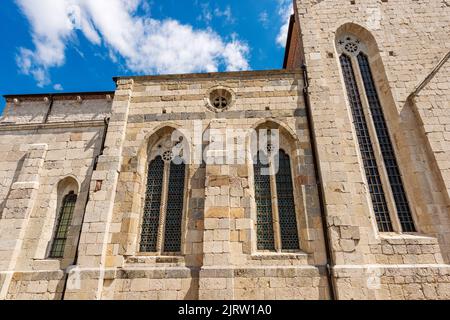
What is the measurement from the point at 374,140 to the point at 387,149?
50cm

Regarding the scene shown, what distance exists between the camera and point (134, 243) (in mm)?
7465

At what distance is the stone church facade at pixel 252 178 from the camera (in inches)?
265

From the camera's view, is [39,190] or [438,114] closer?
[39,190]

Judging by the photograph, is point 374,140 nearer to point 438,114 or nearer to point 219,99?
point 438,114

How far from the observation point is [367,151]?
845cm

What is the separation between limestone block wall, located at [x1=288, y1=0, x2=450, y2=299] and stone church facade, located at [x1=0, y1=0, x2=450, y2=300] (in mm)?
50

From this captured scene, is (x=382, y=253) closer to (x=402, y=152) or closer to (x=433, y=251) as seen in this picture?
(x=433, y=251)

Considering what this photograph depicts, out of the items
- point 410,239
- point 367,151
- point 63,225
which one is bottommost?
point 410,239

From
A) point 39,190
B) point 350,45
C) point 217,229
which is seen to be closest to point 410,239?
point 217,229

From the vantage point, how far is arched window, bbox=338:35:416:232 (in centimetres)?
764

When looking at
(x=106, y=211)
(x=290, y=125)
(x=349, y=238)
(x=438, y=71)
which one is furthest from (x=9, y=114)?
(x=438, y=71)

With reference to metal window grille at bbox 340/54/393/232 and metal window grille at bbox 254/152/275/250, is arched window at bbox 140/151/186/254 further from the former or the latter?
metal window grille at bbox 340/54/393/232

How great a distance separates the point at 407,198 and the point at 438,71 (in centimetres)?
479

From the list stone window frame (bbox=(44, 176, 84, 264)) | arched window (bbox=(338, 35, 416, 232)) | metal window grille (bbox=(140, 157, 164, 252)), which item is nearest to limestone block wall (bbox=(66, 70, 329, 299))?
metal window grille (bbox=(140, 157, 164, 252))
